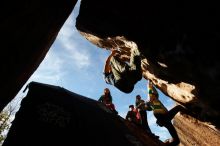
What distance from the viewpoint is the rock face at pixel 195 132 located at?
10.4 meters

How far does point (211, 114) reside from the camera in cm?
654

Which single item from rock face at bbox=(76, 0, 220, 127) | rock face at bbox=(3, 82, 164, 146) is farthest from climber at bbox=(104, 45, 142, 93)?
rock face at bbox=(3, 82, 164, 146)

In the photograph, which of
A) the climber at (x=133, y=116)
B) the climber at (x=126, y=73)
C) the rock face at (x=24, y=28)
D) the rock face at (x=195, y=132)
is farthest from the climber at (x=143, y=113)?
the rock face at (x=24, y=28)

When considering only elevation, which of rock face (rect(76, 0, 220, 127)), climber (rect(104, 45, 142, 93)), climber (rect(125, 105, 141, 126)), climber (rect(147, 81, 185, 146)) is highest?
rock face (rect(76, 0, 220, 127))

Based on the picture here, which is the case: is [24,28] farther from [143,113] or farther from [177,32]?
[143,113]

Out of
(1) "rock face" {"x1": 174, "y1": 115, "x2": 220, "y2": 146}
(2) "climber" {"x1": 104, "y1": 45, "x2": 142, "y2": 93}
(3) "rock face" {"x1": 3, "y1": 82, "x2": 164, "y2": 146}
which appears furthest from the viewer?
(1) "rock face" {"x1": 174, "y1": 115, "x2": 220, "y2": 146}

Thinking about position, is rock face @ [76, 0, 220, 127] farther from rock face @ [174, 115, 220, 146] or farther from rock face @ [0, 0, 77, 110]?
rock face @ [174, 115, 220, 146]

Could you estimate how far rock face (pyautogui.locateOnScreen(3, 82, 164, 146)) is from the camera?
6293 mm

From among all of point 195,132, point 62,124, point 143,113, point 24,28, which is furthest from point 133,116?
point 24,28

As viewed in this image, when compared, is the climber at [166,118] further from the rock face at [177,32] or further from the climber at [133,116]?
the climber at [133,116]

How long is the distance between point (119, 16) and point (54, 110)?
317cm

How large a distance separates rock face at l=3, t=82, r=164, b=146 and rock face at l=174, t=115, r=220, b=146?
308 centimetres

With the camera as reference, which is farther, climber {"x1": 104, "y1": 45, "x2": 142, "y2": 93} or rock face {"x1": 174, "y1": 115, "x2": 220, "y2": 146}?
rock face {"x1": 174, "y1": 115, "x2": 220, "y2": 146}

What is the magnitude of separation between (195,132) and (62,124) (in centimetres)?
716
